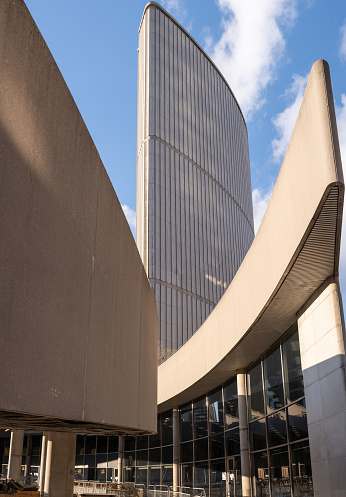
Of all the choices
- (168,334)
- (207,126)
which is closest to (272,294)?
(168,334)

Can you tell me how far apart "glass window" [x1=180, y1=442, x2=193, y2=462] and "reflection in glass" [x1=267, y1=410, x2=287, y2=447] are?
32.4 ft

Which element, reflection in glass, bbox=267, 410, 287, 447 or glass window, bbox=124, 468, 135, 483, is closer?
reflection in glass, bbox=267, 410, 287, 447

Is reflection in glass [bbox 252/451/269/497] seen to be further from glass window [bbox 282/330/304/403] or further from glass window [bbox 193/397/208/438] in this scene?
glass window [bbox 193/397/208/438]

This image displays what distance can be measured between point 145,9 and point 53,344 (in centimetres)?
6066

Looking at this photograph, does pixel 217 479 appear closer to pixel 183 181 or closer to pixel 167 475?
pixel 167 475

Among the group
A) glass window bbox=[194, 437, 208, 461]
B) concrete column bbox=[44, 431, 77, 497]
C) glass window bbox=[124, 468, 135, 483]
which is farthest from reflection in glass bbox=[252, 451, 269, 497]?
glass window bbox=[124, 468, 135, 483]

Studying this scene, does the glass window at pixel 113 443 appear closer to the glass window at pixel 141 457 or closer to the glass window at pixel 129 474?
the glass window at pixel 129 474

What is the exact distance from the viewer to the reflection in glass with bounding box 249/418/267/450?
1591 centimetres

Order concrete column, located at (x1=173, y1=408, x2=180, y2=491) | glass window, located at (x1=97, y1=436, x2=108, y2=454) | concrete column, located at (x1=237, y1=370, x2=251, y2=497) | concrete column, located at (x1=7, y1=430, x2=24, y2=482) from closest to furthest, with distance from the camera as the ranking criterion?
concrete column, located at (x1=237, y1=370, x2=251, y2=497)
concrete column, located at (x1=173, y1=408, x2=180, y2=491)
concrete column, located at (x1=7, y1=430, x2=24, y2=482)
glass window, located at (x1=97, y1=436, x2=108, y2=454)

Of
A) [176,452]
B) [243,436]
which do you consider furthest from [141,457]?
[243,436]

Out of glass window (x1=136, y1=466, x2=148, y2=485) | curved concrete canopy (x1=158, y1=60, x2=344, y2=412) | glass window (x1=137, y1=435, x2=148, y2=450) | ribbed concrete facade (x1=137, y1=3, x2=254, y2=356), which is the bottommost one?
glass window (x1=136, y1=466, x2=148, y2=485)

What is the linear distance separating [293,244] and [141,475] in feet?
80.2

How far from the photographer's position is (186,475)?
962 inches

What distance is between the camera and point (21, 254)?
547 centimetres
